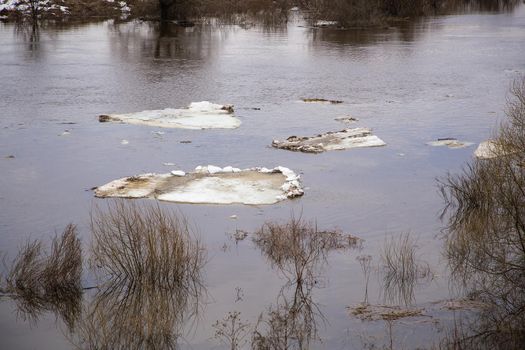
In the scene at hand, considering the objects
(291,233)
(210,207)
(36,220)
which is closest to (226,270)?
(291,233)

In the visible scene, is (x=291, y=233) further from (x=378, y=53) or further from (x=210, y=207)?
(x=378, y=53)

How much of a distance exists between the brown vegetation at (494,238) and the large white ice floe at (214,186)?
2.70 meters

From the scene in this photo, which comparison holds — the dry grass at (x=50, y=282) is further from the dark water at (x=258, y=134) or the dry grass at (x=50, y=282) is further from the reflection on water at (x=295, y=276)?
the reflection on water at (x=295, y=276)

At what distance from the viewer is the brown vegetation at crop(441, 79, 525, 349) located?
8.57 metres

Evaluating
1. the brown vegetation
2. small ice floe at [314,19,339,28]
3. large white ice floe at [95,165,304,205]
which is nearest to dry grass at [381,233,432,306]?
the brown vegetation

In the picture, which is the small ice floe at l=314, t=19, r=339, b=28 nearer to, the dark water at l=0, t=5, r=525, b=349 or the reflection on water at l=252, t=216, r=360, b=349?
the dark water at l=0, t=5, r=525, b=349

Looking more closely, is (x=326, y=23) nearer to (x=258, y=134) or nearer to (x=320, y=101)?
(x=320, y=101)

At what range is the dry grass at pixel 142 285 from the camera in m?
8.75

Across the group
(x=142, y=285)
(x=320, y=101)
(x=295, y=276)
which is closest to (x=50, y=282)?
(x=142, y=285)

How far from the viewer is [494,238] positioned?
10070mm

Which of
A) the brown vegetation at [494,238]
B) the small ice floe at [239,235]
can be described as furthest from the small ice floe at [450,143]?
the small ice floe at [239,235]

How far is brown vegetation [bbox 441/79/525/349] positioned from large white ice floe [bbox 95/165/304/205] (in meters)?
2.70

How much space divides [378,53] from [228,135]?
13.2 m

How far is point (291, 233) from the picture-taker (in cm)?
1098
